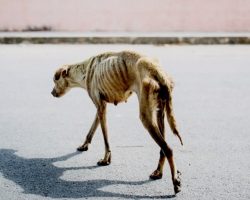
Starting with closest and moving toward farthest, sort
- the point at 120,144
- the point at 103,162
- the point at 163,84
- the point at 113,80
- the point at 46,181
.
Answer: the point at 163,84, the point at 46,181, the point at 113,80, the point at 103,162, the point at 120,144

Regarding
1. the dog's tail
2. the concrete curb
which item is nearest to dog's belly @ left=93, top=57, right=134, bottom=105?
the dog's tail

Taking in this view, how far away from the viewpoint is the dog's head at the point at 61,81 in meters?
5.70

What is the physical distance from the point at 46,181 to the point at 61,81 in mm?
1511

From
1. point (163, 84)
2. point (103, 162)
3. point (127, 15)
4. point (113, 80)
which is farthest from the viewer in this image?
point (127, 15)

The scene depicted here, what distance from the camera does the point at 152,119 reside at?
168 inches

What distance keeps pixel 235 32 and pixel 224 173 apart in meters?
13.1

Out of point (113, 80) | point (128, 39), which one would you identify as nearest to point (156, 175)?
point (113, 80)

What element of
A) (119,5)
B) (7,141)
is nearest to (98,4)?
(119,5)

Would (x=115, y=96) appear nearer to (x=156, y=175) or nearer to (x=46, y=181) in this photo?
(x=156, y=175)

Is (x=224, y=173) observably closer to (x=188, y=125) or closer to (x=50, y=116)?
(x=188, y=125)

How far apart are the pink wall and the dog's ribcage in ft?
41.0

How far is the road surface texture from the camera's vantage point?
443 centimetres

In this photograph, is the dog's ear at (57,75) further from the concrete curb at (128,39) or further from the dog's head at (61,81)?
the concrete curb at (128,39)

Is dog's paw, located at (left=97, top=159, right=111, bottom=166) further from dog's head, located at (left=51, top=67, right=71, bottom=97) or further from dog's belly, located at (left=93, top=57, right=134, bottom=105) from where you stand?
dog's head, located at (left=51, top=67, right=71, bottom=97)
